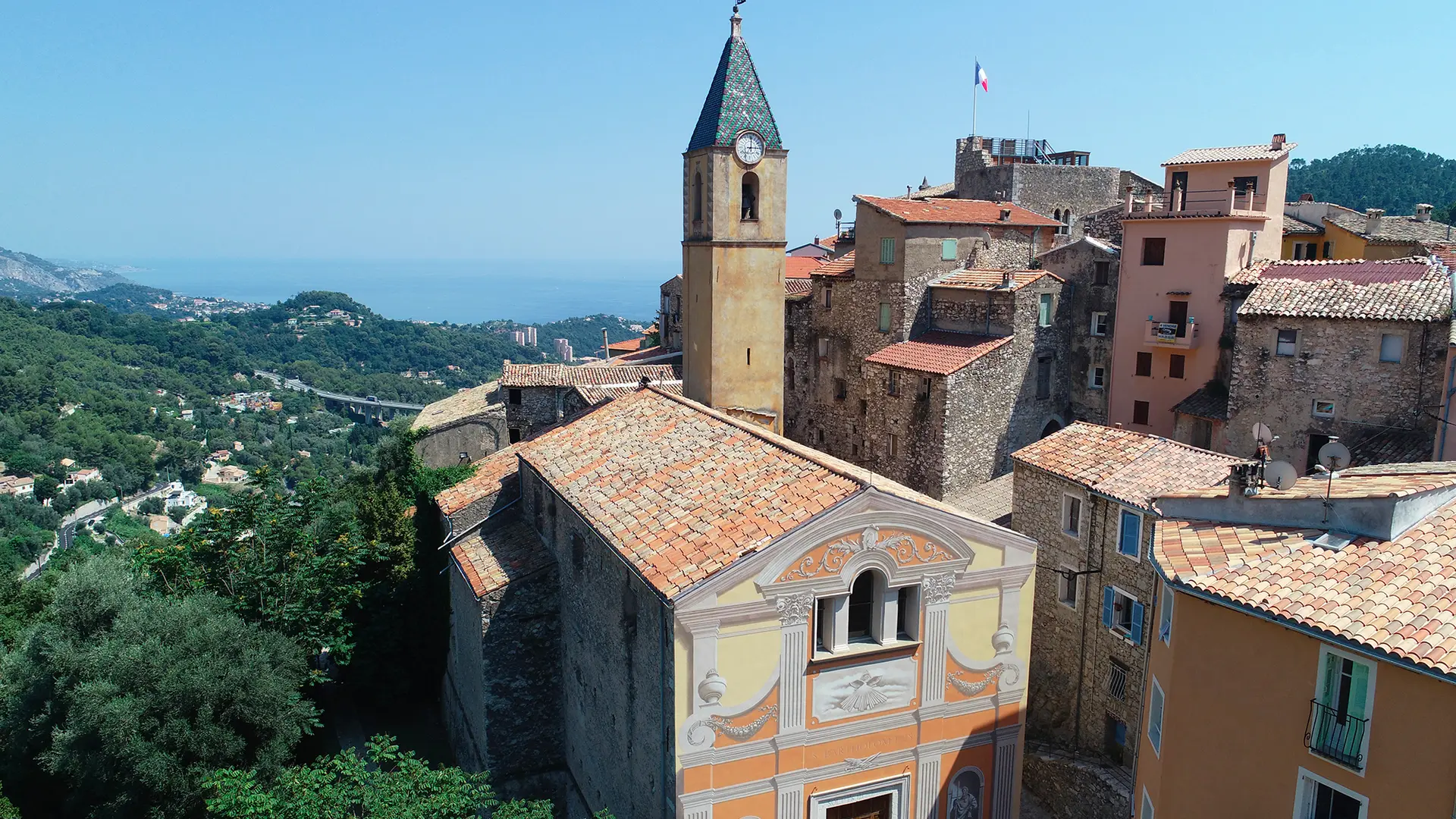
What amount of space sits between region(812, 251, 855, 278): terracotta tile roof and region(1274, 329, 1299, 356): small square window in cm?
1646

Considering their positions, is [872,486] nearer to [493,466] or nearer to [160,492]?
[493,466]

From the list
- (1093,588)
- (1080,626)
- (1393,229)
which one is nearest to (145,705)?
(1080,626)

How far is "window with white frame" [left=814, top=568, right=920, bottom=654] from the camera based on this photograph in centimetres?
1527

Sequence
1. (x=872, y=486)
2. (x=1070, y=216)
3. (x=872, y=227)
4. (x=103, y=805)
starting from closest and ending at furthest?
(x=872, y=486)
(x=103, y=805)
(x=872, y=227)
(x=1070, y=216)

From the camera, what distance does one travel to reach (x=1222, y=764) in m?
11.7

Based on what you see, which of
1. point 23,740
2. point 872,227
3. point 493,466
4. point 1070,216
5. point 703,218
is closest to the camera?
point 23,740

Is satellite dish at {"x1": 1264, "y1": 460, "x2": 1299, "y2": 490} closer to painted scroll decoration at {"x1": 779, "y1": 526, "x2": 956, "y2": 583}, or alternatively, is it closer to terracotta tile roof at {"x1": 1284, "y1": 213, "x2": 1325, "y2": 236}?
painted scroll decoration at {"x1": 779, "y1": 526, "x2": 956, "y2": 583}

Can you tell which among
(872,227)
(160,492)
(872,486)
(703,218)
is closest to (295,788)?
(872,486)

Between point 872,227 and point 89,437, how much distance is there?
250ft

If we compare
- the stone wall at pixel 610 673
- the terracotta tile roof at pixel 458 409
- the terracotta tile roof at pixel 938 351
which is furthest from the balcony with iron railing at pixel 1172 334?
the terracotta tile roof at pixel 458 409

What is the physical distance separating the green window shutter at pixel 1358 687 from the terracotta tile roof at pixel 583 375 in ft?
86.9

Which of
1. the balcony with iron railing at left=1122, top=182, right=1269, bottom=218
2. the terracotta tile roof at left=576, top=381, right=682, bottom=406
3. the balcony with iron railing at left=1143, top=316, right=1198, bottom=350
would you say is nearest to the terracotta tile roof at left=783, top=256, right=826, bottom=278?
the terracotta tile roof at left=576, top=381, right=682, bottom=406

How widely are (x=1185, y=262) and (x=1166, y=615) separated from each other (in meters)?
23.2

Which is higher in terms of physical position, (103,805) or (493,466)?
(493,466)
